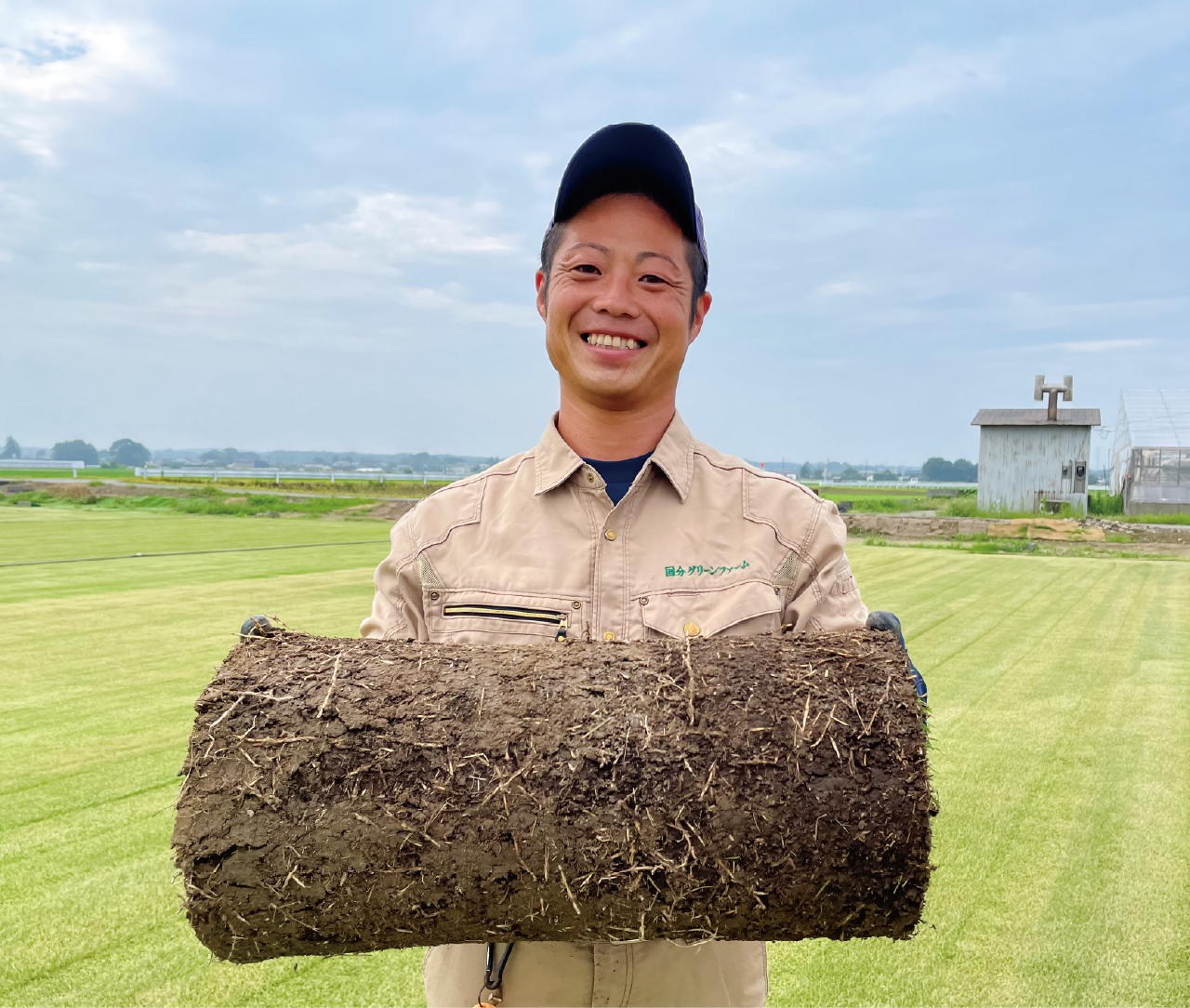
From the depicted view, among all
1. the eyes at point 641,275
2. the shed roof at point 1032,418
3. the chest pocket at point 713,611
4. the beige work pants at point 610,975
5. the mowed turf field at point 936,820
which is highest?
the shed roof at point 1032,418

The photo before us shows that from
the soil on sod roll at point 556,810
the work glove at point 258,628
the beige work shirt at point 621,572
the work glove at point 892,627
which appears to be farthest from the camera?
the beige work shirt at point 621,572

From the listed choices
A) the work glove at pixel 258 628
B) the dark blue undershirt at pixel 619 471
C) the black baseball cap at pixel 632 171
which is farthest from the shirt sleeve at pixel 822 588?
the work glove at pixel 258 628

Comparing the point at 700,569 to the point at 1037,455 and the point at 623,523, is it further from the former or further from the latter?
the point at 1037,455

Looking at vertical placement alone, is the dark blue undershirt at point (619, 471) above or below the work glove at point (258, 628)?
above

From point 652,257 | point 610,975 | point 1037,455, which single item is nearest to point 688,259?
point 652,257

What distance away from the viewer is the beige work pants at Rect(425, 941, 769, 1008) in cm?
187

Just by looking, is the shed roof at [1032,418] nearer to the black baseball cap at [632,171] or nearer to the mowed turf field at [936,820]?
the mowed turf field at [936,820]

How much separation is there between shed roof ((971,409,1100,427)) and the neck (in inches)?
1182

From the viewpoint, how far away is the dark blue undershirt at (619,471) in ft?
7.16

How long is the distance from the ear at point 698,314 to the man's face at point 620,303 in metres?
0.08

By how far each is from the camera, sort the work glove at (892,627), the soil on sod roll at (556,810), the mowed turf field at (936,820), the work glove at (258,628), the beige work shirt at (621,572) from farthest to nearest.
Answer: the mowed turf field at (936,820), the beige work shirt at (621,572), the work glove at (258,628), the work glove at (892,627), the soil on sod roll at (556,810)

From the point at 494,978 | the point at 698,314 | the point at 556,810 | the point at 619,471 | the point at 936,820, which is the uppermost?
the point at 698,314

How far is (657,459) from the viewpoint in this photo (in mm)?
2098

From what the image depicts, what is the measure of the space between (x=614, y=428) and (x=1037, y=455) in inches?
1204
